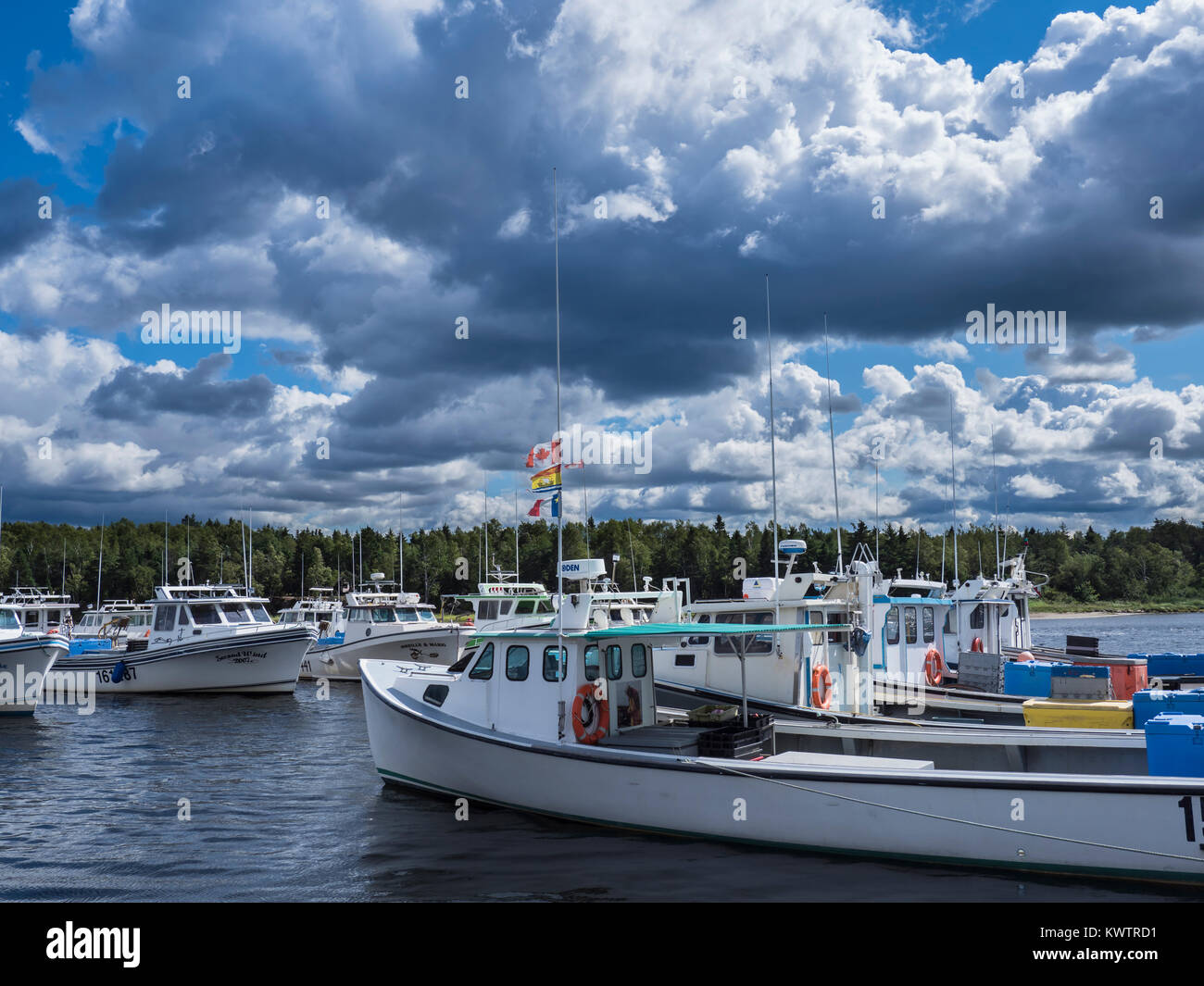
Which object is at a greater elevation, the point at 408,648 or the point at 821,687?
the point at 821,687

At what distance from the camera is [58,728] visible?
26.3 m

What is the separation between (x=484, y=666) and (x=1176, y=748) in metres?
9.48

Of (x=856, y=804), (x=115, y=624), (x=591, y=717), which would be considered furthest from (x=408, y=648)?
(x=856, y=804)

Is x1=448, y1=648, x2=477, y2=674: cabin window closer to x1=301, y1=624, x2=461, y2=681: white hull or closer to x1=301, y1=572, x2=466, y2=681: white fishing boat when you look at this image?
x1=301, y1=624, x2=461, y2=681: white hull

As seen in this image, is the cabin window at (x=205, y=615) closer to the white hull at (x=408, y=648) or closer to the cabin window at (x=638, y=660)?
the white hull at (x=408, y=648)

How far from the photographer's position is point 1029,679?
19.2 meters

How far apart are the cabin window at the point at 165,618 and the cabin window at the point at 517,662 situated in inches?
974

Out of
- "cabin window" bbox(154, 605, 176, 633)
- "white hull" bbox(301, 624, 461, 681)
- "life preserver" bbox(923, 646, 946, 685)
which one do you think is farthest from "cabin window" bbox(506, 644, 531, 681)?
"cabin window" bbox(154, 605, 176, 633)

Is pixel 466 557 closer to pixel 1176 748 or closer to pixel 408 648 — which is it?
pixel 408 648

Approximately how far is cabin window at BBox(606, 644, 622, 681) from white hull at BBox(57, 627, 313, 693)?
21943 mm

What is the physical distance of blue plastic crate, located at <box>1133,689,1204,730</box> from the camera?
12656 millimetres

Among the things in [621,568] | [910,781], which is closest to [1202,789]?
[910,781]

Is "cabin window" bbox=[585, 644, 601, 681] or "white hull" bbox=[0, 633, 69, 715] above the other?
"cabin window" bbox=[585, 644, 601, 681]
